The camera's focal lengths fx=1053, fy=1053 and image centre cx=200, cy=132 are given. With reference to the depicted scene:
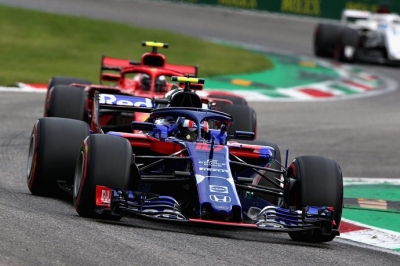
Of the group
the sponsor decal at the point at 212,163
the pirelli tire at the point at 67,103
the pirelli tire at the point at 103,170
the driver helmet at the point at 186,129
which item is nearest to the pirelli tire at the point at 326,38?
the pirelli tire at the point at 67,103

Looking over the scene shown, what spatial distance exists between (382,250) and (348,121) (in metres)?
9.13

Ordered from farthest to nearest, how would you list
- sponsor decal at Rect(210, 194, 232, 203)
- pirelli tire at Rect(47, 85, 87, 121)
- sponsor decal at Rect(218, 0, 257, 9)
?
sponsor decal at Rect(218, 0, 257, 9)
pirelli tire at Rect(47, 85, 87, 121)
sponsor decal at Rect(210, 194, 232, 203)

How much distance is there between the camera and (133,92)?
13.7 m

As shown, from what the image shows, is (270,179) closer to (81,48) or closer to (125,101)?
(125,101)

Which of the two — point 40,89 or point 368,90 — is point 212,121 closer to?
point 40,89

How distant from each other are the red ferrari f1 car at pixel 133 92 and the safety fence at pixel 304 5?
57.5 feet

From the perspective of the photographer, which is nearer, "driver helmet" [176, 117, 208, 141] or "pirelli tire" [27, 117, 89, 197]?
"pirelli tire" [27, 117, 89, 197]

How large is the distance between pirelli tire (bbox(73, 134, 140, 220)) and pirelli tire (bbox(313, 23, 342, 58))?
18820 mm

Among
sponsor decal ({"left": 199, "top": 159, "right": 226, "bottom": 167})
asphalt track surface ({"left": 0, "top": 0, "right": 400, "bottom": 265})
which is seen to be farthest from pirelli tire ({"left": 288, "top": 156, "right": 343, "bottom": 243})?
sponsor decal ({"left": 199, "top": 159, "right": 226, "bottom": 167})

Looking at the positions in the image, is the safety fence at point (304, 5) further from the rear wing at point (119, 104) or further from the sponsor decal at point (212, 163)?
the sponsor decal at point (212, 163)

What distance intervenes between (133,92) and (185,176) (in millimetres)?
5079

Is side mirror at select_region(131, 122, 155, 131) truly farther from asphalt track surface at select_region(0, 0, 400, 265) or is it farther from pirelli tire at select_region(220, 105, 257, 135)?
pirelli tire at select_region(220, 105, 257, 135)

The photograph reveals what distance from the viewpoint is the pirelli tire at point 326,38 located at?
2692 cm

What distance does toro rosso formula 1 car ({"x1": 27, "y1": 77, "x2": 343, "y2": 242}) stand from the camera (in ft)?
27.6
